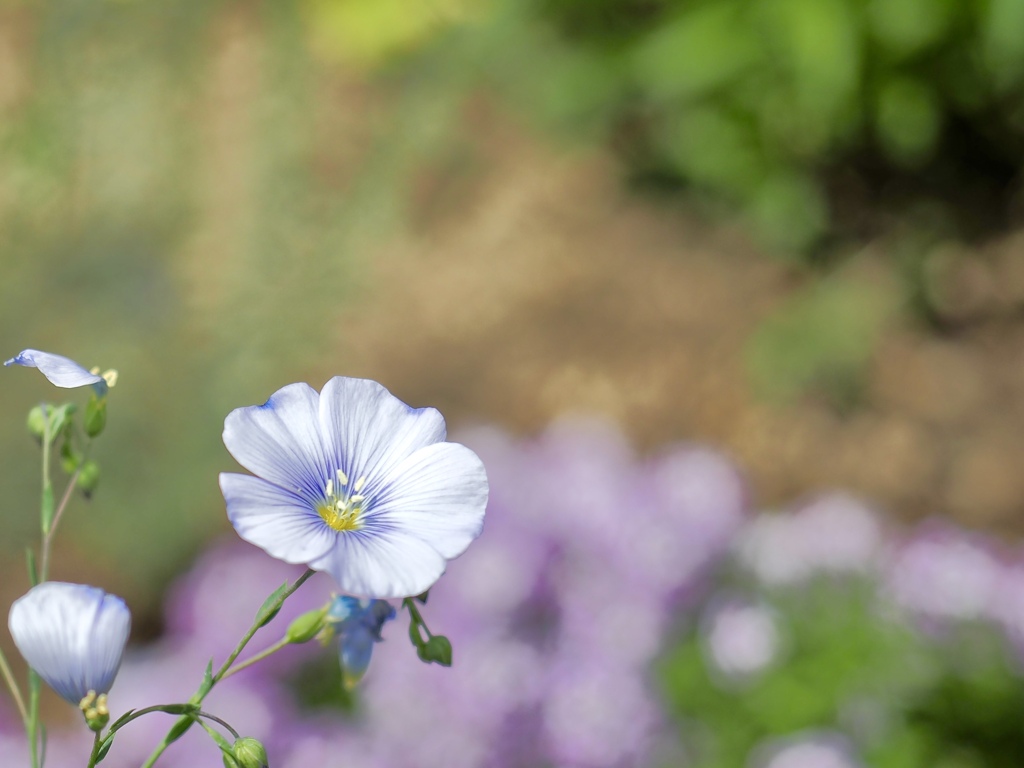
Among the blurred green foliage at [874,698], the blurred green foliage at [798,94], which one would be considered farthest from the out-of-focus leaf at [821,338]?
the blurred green foliage at [874,698]

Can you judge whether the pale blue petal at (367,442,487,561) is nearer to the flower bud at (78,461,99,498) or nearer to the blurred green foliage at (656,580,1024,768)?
the flower bud at (78,461,99,498)

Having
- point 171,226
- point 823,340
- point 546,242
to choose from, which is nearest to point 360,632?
point 823,340

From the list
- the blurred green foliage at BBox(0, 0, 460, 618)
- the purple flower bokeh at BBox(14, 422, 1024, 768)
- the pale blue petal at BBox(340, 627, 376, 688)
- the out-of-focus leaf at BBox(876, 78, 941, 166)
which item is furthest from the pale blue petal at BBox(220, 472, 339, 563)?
the out-of-focus leaf at BBox(876, 78, 941, 166)

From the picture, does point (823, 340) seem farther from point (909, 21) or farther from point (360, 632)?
point (360, 632)

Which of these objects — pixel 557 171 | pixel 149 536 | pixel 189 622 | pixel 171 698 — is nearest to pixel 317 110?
pixel 557 171

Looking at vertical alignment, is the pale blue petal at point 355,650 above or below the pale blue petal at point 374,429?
below

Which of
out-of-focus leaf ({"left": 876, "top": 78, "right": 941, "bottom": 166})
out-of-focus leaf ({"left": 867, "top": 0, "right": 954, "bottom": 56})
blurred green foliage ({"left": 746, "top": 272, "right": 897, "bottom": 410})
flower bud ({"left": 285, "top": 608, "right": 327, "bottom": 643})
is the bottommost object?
flower bud ({"left": 285, "top": 608, "right": 327, "bottom": 643})

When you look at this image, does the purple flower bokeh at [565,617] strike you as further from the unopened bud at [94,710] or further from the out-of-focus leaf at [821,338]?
the unopened bud at [94,710]
